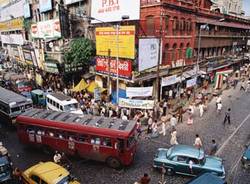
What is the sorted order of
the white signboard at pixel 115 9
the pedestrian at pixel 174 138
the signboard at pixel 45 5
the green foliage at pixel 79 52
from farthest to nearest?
the signboard at pixel 45 5
the green foliage at pixel 79 52
the white signboard at pixel 115 9
the pedestrian at pixel 174 138

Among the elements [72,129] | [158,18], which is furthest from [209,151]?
[158,18]

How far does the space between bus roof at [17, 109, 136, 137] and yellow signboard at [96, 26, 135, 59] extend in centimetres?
969

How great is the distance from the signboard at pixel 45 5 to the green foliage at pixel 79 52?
14.4 m

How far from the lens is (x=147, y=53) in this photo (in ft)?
87.2

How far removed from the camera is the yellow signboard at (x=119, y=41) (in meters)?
25.8

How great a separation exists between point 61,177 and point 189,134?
40.8ft

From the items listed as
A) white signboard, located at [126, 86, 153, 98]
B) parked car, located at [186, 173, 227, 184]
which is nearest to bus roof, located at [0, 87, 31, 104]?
white signboard, located at [126, 86, 153, 98]

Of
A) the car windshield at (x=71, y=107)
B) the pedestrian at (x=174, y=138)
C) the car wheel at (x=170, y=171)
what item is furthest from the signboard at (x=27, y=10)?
the car wheel at (x=170, y=171)

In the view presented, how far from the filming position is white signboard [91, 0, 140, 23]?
28.3 metres

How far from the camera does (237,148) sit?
738 inches

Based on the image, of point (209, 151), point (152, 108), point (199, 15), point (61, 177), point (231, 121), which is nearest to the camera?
point (61, 177)

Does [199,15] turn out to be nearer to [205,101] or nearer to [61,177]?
[205,101]

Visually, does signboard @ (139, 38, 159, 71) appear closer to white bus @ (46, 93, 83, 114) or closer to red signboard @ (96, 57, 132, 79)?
red signboard @ (96, 57, 132, 79)

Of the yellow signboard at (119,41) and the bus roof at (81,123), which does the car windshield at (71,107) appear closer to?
the bus roof at (81,123)
